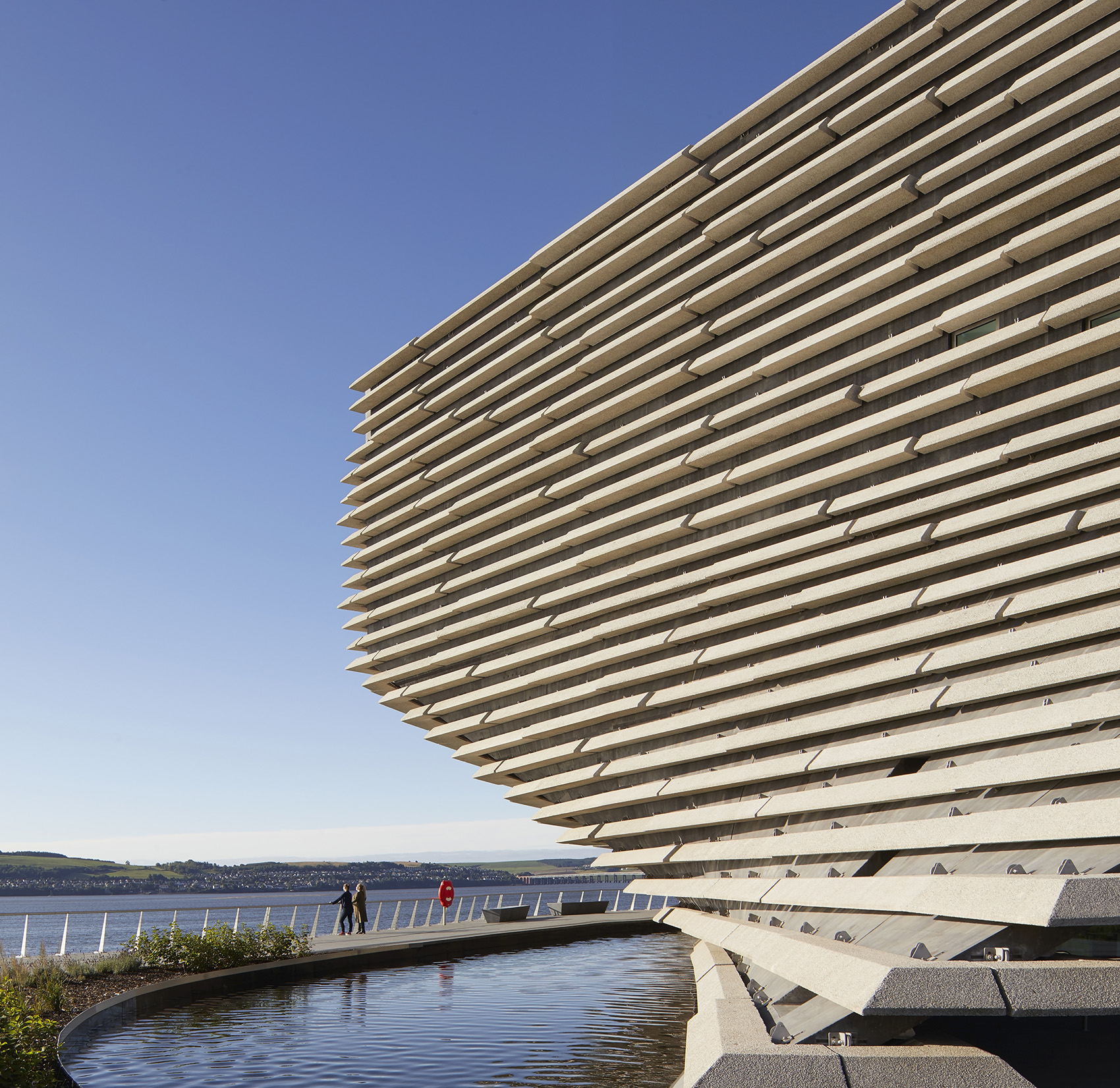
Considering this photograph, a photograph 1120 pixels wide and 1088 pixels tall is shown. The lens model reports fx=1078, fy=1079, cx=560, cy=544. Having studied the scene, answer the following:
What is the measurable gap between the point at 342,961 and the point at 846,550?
408 inches

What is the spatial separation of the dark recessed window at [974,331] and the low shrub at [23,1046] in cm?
1057

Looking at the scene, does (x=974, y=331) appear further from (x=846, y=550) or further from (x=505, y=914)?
(x=505, y=914)

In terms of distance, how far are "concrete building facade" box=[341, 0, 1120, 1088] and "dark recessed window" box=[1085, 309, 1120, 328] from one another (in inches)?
8.9

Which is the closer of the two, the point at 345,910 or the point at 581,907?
the point at 345,910

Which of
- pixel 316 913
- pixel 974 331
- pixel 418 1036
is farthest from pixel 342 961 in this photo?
pixel 316 913

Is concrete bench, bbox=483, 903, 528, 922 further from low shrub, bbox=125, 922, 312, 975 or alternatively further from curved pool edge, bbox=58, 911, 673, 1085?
low shrub, bbox=125, 922, 312, 975

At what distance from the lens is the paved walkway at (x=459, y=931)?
64.4ft

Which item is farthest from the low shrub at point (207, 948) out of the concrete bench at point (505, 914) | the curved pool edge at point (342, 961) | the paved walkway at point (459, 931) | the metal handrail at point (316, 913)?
the concrete bench at point (505, 914)

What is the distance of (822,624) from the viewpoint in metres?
12.7

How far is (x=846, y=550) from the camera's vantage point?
12648mm

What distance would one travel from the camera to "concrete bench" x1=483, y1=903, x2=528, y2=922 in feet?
89.2

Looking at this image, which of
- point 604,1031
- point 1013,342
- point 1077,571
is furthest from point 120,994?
point 1013,342

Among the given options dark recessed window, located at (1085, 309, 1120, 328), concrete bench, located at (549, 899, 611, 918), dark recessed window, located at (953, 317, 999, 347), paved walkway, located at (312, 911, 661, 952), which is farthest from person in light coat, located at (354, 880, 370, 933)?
dark recessed window, located at (1085, 309, 1120, 328)

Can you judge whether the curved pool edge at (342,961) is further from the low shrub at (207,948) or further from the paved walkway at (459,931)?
the low shrub at (207,948)
